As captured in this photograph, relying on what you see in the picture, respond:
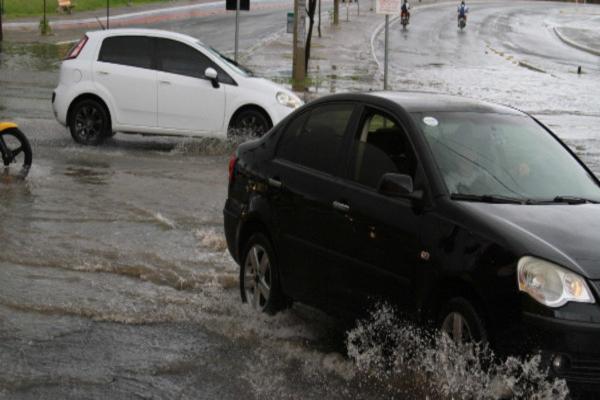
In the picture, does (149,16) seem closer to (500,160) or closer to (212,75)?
(212,75)

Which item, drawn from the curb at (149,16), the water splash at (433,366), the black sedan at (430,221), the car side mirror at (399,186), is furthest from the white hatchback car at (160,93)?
the curb at (149,16)

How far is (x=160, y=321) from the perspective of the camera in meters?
7.63

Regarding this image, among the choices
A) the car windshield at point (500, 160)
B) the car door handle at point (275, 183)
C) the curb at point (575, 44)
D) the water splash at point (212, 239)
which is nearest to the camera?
the car windshield at point (500, 160)

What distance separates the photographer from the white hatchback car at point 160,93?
1670cm

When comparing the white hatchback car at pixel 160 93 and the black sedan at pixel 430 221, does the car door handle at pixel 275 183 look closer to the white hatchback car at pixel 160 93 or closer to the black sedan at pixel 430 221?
the black sedan at pixel 430 221

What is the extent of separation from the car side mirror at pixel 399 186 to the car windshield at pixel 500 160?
20 centimetres

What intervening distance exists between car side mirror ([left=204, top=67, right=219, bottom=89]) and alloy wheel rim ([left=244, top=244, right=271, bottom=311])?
895 cm

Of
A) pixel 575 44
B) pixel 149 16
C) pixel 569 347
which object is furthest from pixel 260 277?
pixel 575 44

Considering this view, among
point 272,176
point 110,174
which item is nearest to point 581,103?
point 110,174

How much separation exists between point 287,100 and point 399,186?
10753 mm

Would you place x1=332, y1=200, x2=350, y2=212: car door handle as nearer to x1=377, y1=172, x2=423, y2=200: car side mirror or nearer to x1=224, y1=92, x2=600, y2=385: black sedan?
x1=224, y1=92, x2=600, y2=385: black sedan

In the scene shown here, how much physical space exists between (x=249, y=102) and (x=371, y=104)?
9780 millimetres

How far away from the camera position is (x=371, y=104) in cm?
700

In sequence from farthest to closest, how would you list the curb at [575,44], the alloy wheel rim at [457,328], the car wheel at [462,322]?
the curb at [575,44] < the alloy wheel rim at [457,328] < the car wheel at [462,322]
